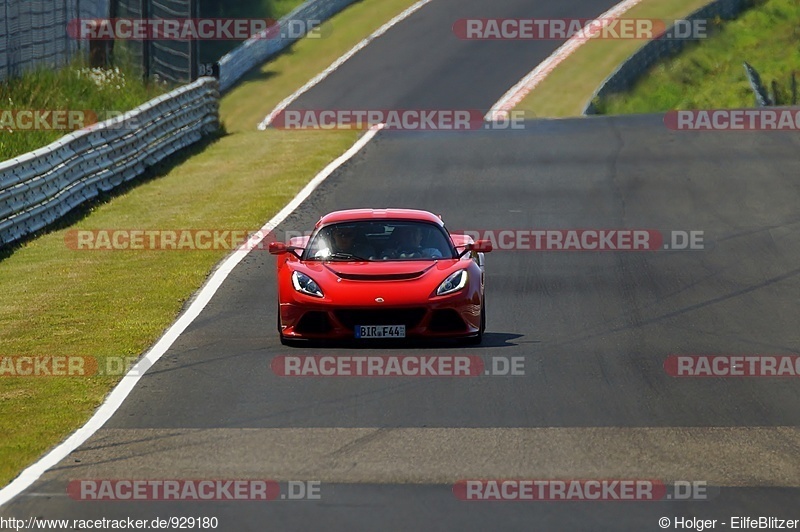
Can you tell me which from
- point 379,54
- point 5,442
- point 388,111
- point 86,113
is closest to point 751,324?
point 5,442

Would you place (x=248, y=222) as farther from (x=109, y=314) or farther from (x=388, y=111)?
(x=388, y=111)

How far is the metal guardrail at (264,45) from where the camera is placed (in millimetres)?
44562

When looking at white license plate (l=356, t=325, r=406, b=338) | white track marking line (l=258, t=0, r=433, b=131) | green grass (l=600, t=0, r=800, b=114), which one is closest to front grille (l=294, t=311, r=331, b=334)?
white license plate (l=356, t=325, r=406, b=338)

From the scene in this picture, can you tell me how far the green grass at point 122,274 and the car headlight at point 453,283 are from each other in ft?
6.72

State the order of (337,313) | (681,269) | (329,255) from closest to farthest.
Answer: (337,313), (329,255), (681,269)

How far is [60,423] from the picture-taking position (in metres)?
10.9

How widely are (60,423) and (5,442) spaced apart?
637mm

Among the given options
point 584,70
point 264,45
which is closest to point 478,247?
point 584,70

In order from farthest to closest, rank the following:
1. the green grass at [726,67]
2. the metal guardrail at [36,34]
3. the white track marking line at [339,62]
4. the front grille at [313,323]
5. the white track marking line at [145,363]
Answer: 1. the white track marking line at [339,62]
2. the green grass at [726,67]
3. the metal guardrail at [36,34]
4. the front grille at [313,323]
5. the white track marking line at [145,363]

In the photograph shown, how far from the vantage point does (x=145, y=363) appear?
13.0m

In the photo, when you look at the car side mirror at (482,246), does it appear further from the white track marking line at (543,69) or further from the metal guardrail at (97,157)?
the white track marking line at (543,69)

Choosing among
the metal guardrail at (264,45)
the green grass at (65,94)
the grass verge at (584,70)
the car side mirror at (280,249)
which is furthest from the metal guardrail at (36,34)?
the car side mirror at (280,249)

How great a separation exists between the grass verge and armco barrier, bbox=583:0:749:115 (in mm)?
718

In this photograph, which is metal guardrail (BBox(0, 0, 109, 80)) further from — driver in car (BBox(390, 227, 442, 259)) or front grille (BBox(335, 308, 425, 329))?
front grille (BBox(335, 308, 425, 329))
